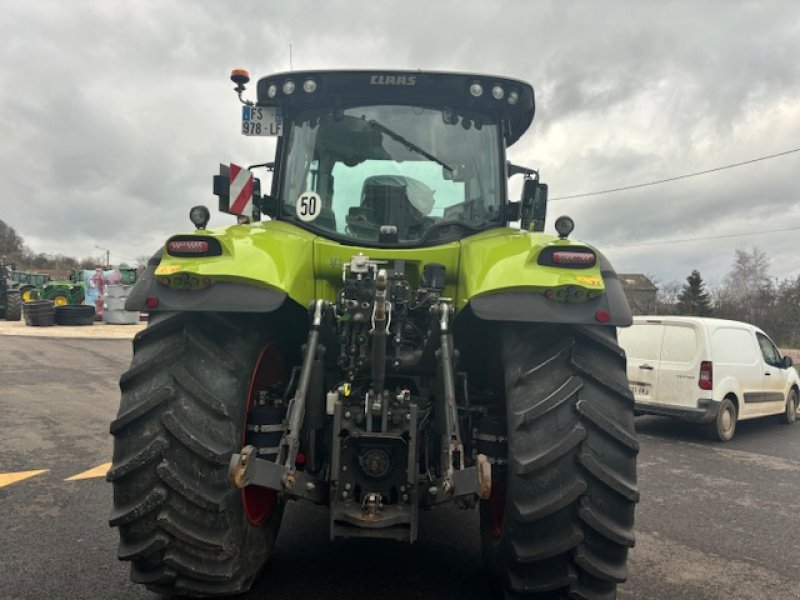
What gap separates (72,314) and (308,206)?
23244 mm

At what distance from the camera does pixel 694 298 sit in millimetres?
41344

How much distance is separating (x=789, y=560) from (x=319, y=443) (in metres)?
3.57

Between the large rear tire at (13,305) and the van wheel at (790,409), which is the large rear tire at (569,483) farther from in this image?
the large rear tire at (13,305)

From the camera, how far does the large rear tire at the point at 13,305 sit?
25641 mm

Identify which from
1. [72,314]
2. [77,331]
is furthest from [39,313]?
[77,331]

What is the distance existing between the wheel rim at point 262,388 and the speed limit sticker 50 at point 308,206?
86 centimetres

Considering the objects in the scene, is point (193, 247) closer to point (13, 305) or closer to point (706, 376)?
point (706, 376)

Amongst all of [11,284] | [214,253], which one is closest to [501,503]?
[214,253]

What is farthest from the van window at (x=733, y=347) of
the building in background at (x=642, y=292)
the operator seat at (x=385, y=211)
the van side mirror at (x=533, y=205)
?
the building in background at (x=642, y=292)

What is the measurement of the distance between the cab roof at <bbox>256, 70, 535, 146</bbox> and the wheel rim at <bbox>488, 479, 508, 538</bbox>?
90.5 inches

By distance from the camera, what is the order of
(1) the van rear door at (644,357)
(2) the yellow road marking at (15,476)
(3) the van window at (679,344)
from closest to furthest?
(2) the yellow road marking at (15,476) → (3) the van window at (679,344) → (1) the van rear door at (644,357)

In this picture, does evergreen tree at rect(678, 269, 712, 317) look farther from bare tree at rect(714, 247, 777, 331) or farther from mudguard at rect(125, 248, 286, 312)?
mudguard at rect(125, 248, 286, 312)

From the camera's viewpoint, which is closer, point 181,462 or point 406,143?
point 181,462

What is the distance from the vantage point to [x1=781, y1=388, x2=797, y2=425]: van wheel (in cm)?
1098
